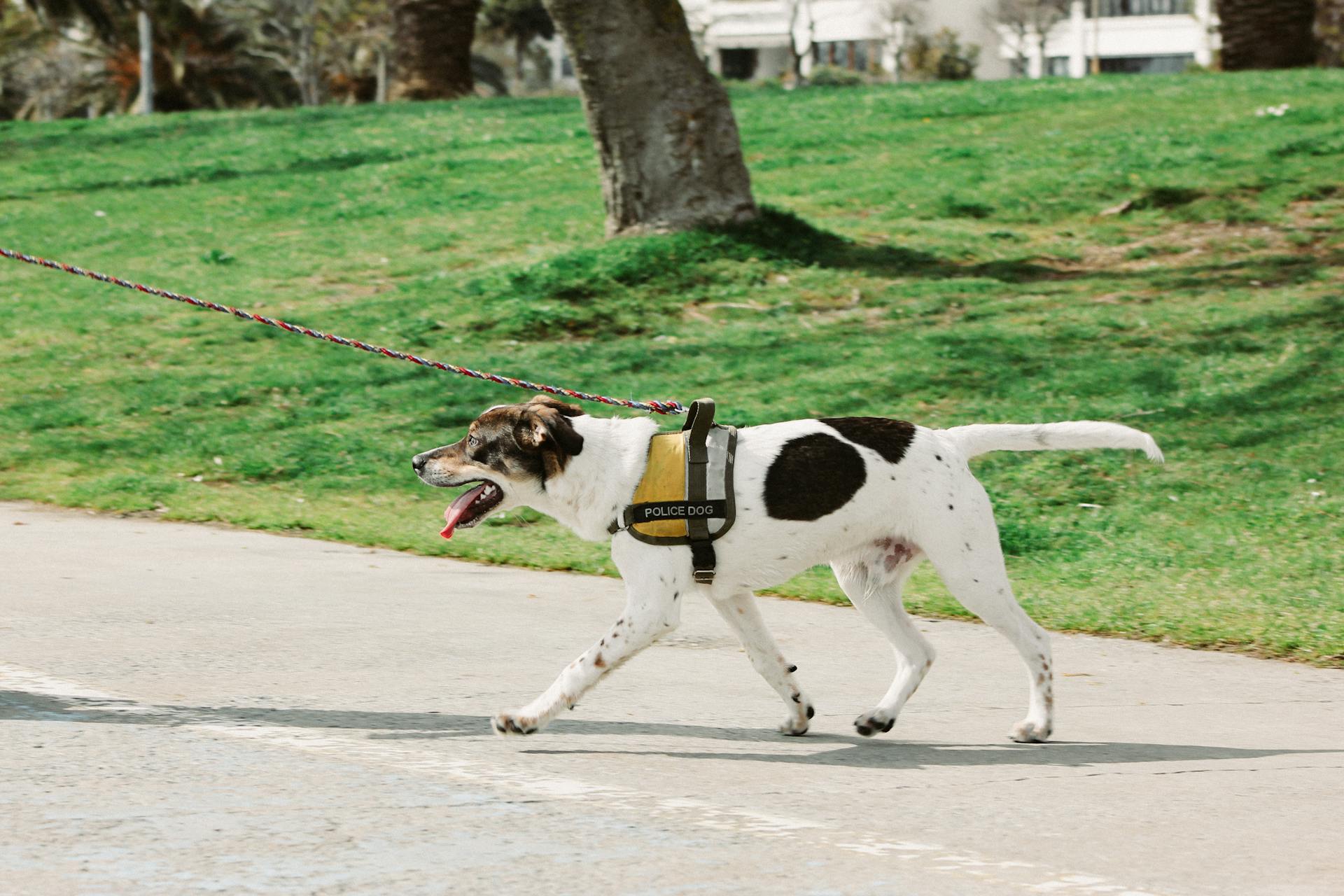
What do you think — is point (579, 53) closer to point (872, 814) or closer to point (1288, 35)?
point (872, 814)

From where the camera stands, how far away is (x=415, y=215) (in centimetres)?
1966

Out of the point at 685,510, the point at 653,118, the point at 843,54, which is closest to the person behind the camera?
the point at 685,510

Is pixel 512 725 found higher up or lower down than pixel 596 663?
lower down

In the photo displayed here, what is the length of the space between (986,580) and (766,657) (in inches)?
32.8

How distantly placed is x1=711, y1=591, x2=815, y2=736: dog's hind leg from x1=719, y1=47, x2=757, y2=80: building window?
7871 centimetres

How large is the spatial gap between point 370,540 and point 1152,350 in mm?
6572

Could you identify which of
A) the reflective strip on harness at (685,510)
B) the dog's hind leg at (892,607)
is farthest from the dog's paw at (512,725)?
the dog's hind leg at (892,607)

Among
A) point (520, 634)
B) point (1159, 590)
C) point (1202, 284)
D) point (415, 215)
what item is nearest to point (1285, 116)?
point (1202, 284)

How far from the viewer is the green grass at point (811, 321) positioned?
9.97 metres

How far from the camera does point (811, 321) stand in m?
14.7

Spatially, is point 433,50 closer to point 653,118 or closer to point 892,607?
point 653,118

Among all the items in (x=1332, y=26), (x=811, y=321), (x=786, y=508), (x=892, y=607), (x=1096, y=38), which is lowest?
(x=892, y=607)

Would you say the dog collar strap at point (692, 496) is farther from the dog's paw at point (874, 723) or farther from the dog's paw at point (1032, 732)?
the dog's paw at point (1032, 732)

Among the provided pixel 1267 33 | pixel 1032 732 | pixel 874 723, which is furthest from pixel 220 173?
pixel 1032 732
